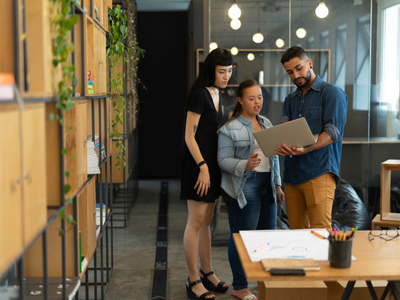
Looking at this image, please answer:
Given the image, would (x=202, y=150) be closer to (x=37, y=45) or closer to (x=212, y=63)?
(x=212, y=63)

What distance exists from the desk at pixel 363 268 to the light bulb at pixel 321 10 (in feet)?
10.1

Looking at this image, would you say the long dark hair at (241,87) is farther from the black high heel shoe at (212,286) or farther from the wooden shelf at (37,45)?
the wooden shelf at (37,45)

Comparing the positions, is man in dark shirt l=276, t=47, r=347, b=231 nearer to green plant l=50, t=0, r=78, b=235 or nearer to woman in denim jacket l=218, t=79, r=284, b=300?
woman in denim jacket l=218, t=79, r=284, b=300

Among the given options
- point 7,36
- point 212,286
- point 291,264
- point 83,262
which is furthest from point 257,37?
point 7,36

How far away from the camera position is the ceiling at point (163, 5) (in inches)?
288

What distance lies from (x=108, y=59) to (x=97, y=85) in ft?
3.32

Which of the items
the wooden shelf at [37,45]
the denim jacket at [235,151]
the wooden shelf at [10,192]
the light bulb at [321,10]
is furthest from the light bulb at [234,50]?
the wooden shelf at [10,192]

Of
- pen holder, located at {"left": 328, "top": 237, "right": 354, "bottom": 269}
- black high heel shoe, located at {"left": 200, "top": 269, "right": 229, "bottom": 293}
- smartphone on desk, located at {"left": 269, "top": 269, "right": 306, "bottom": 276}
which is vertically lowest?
black high heel shoe, located at {"left": 200, "top": 269, "right": 229, "bottom": 293}

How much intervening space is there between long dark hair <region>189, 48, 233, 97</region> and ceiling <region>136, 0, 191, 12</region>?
497 centimetres

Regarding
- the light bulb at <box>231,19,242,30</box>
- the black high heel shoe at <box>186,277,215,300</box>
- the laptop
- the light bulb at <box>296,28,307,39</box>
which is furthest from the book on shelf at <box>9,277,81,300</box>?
the light bulb at <box>296,28,307,39</box>

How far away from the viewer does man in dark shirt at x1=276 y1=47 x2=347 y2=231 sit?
263cm

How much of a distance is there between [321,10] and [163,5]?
3964mm

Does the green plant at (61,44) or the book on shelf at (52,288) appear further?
the book on shelf at (52,288)

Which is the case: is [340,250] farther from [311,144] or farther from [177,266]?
[177,266]
